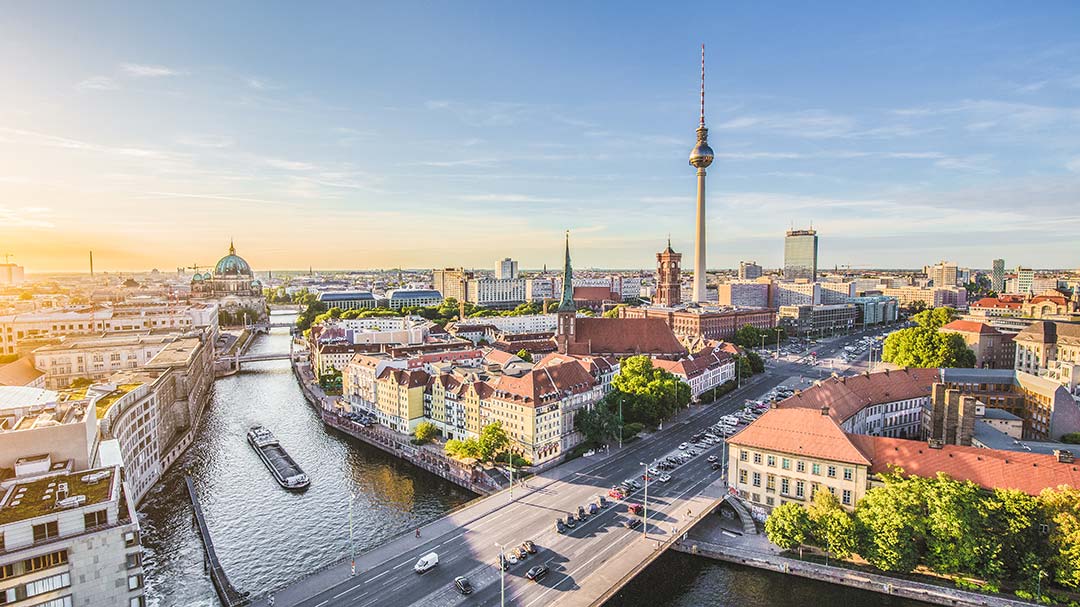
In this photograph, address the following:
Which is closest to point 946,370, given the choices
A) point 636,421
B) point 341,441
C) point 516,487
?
point 636,421

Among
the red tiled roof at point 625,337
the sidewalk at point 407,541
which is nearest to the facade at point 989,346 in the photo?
the red tiled roof at point 625,337

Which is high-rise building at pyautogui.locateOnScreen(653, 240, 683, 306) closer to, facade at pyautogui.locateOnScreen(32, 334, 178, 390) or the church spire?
the church spire

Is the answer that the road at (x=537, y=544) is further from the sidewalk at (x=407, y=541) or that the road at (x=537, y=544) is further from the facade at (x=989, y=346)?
the facade at (x=989, y=346)

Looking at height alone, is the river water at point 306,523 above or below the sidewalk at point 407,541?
below

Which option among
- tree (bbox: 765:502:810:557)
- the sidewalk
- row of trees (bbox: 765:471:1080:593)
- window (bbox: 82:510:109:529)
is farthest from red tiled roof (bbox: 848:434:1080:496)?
window (bbox: 82:510:109:529)

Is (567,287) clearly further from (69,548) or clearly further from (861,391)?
(69,548)

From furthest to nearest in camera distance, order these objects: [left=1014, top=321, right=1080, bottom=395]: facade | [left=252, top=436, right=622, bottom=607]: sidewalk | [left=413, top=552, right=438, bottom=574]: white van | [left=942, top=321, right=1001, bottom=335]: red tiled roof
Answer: [left=942, top=321, right=1001, bottom=335]: red tiled roof, [left=1014, top=321, right=1080, bottom=395]: facade, [left=413, top=552, right=438, bottom=574]: white van, [left=252, top=436, right=622, bottom=607]: sidewalk

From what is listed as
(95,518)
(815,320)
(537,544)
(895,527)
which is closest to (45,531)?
(95,518)
